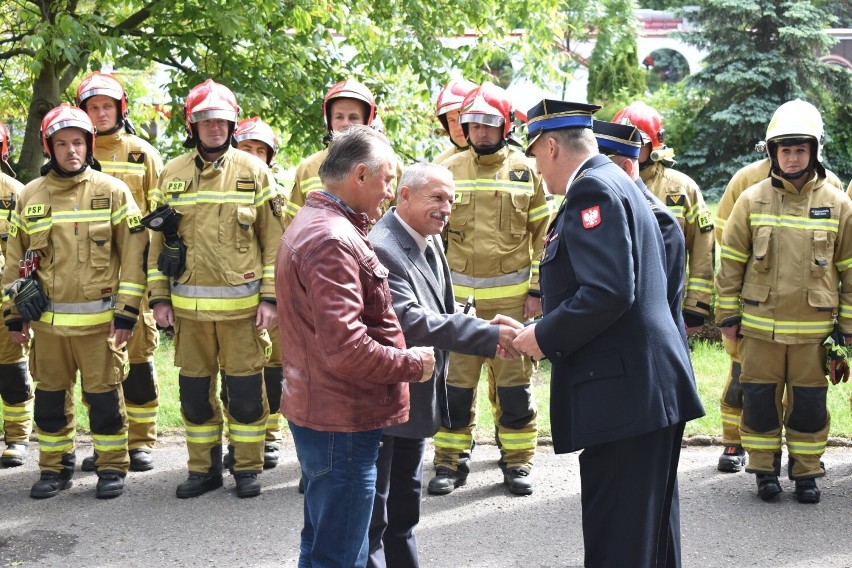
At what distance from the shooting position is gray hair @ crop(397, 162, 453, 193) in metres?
4.58

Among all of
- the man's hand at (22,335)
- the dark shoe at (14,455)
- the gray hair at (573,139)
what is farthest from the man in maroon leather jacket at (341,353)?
the dark shoe at (14,455)

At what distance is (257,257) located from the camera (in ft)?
22.4

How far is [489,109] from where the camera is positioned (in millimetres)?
6898

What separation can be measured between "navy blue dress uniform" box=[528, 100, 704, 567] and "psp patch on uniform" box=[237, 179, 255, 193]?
9.68ft

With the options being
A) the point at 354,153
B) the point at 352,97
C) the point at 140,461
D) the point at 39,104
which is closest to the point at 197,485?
the point at 140,461

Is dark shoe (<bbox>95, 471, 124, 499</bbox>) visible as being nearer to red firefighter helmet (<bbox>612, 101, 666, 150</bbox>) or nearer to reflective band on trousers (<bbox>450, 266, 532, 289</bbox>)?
reflective band on trousers (<bbox>450, 266, 532, 289</bbox>)

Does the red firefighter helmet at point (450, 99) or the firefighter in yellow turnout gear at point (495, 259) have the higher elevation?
the red firefighter helmet at point (450, 99)

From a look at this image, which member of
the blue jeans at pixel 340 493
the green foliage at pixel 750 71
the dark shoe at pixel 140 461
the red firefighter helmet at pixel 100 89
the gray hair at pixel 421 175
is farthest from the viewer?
the green foliage at pixel 750 71

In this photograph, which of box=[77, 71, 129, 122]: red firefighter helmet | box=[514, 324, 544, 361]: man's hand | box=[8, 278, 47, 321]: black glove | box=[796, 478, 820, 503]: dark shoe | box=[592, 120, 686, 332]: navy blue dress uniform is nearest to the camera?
box=[514, 324, 544, 361]: man's hand

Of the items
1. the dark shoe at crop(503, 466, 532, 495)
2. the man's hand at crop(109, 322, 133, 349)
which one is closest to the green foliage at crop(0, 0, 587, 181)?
the man's hand at crop(109, 322, 133, 349)

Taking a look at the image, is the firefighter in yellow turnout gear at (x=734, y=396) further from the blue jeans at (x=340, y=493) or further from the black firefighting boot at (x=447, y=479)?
the blue jeans at (x=340, y=493)

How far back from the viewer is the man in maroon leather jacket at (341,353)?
3.80m

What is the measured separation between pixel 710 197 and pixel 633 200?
18.8 m

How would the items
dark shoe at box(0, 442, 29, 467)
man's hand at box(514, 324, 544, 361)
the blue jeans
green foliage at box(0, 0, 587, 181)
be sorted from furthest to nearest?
green foliage at box(0, 0, 587, 181)
dark shoe at box(0, 442, 29, 467)
man's hand at box(514, 324, 544, 361)
the blue jeans
